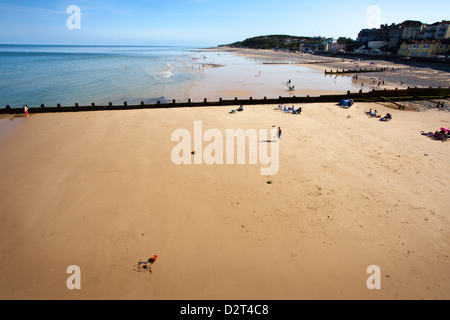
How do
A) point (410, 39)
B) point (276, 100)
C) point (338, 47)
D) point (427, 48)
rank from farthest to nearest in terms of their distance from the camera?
1. point (338, 47)
2. point (410, 39)
3. point (427, 48)
4. point (276, 100)

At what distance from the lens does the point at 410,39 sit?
100812 mm

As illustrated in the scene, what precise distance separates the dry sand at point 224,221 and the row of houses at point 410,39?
93.0 metres

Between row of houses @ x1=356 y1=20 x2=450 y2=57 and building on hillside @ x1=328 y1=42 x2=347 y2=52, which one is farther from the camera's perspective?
building on hillside @ x1=328 y1=42 x2=347 y2=52

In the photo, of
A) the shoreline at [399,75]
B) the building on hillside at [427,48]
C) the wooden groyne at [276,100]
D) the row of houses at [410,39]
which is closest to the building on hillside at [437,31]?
the row of houses at [410,39]

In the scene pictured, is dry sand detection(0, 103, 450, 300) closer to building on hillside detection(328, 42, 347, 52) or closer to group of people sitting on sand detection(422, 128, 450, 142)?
group of people sitting on sand detection(422, 128, 450, 142)

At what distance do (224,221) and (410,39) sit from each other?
136289mm

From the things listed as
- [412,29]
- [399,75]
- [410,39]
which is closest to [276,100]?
[399,75]

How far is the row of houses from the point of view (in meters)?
79.9

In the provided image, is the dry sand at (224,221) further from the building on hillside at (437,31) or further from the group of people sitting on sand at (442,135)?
the building on hillside at (437,31)

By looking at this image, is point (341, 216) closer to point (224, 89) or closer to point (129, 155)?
point (129, 155)

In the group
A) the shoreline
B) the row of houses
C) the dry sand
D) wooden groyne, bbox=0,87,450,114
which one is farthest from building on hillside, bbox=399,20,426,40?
the dry sand

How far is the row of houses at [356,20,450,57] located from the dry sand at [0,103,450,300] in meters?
93.0

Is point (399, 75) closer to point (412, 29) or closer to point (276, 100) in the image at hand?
point (276, 100)

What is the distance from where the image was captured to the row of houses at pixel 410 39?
79.9 m
